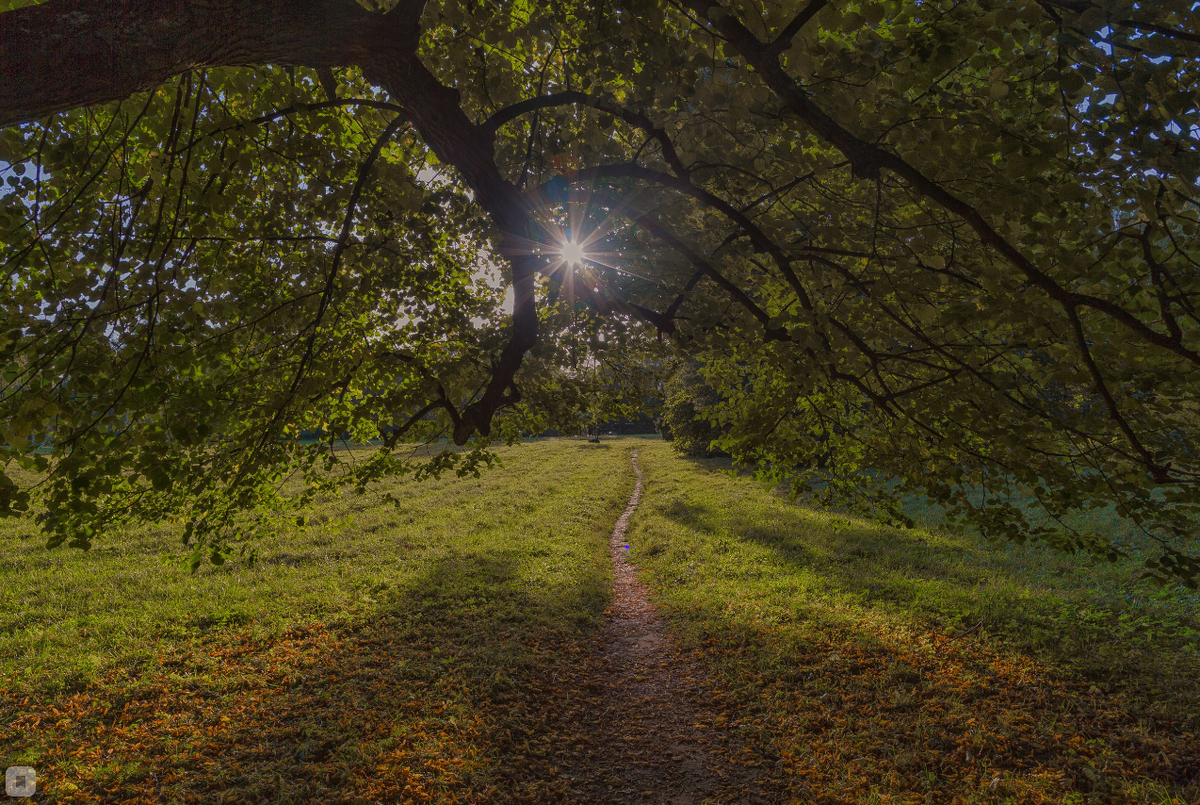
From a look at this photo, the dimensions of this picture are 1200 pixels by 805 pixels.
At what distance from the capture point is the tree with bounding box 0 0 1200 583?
2732 mm

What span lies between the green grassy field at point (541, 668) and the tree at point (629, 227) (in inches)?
100

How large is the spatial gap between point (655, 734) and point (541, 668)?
6.87 feet

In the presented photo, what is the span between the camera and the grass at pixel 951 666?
16.7 feet

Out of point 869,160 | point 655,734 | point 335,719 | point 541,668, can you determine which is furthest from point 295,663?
point 869,160

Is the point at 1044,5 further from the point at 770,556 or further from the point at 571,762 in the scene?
the point at 770,556

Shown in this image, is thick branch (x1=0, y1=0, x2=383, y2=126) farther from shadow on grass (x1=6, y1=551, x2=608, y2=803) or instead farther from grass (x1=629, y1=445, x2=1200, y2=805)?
grass (x1=629, y1=445, x2=1200, y2=805)

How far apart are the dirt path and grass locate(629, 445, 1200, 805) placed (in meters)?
0.47

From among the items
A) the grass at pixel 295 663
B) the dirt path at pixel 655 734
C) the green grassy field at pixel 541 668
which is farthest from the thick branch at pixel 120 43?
the dirt path at pixel 655 734

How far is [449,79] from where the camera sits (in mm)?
6695

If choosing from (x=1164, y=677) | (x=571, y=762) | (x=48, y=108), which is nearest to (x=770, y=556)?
(x=1164, y=677)

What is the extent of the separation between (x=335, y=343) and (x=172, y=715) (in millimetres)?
4962

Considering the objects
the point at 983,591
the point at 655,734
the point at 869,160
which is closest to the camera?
the point at 869,160

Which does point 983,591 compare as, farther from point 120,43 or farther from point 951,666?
point 120,43

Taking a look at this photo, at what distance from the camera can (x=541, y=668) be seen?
301 inches
